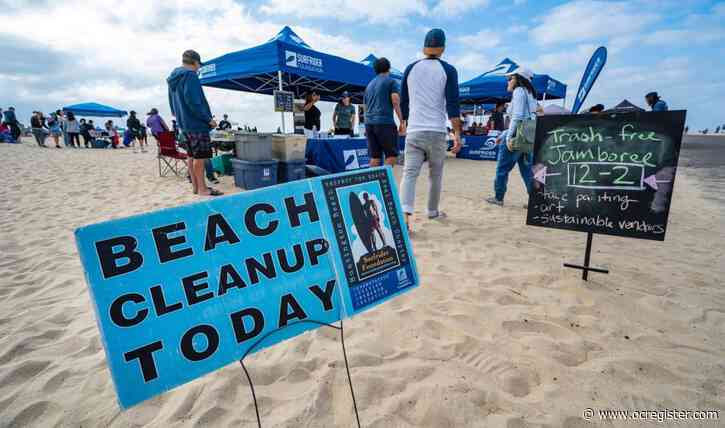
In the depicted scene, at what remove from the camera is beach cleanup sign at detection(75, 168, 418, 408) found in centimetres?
87

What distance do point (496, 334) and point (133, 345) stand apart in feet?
4.99

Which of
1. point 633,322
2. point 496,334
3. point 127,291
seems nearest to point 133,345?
point 127,291

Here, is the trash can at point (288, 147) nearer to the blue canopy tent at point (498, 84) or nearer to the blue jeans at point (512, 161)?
the blue jeans at point (512, 161)

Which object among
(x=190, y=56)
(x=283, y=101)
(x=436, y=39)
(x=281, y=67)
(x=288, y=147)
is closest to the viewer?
(x=436, y=39)

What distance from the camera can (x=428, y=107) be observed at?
291 centimetres

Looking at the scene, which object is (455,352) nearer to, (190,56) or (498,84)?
(190,56)

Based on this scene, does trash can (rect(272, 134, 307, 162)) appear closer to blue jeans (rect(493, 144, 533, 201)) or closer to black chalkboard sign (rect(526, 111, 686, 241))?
blue jeans (rect(493, 144, 533, 201))

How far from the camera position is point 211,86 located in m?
7.73

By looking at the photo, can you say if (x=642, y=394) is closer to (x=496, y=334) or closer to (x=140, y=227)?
(x=496, y=334)

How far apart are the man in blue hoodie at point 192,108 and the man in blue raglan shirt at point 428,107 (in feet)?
8.52

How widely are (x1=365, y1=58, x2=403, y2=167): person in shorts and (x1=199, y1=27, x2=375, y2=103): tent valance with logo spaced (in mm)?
2727

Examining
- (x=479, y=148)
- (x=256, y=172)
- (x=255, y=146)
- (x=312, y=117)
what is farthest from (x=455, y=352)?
(x=479, y=148)

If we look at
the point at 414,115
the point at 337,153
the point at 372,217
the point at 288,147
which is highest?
the point at 414,115

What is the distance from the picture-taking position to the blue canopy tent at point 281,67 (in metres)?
5.44
